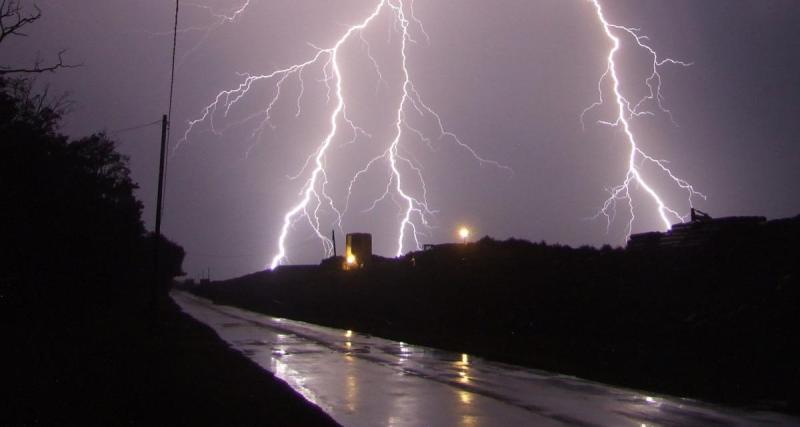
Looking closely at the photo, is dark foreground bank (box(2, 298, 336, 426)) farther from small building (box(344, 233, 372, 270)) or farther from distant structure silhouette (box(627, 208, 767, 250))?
small building (box(344, 233, 372, 270))

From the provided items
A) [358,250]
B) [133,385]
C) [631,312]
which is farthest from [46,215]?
[358,250]

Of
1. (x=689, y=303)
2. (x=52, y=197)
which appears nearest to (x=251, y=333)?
(x=52, y=197)

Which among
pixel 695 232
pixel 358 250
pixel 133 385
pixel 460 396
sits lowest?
pixel 460 396

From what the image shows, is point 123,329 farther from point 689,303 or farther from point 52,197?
point 689,303

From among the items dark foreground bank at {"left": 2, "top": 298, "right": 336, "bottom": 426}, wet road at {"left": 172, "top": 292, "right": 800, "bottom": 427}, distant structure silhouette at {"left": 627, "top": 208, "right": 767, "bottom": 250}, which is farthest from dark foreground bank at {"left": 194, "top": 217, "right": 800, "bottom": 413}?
dark foreground bank at {"left": 2, "top": 298, "right": 336, "bottom": 426}

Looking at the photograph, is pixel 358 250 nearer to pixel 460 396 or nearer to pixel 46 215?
pixel 46 215

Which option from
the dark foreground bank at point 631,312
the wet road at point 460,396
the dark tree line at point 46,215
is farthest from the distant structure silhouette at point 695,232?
the dark tree line at point 46,215

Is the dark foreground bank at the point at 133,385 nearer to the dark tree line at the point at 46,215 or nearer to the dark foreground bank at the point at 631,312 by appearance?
the dark tree line at the point at 46,215
